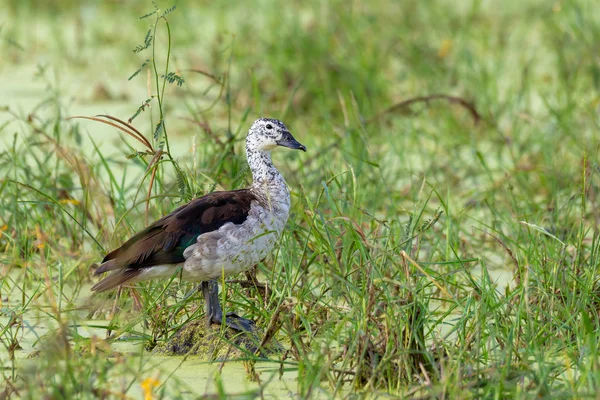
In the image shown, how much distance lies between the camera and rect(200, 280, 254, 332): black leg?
4145mm

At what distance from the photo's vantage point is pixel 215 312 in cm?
420

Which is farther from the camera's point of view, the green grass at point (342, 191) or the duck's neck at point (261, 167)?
the duck's neck at point (261, 167)

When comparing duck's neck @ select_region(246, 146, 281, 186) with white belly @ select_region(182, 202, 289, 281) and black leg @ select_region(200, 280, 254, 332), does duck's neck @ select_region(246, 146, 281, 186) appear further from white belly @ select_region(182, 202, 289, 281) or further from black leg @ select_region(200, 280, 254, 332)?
→ black leg @ select_region(200, 280, 254, 332)

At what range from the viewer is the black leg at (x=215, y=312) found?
13.6 feet

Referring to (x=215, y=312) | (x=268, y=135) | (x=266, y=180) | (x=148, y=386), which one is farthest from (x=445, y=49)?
(x=148, y=386)

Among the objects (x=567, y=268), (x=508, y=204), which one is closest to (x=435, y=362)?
(x=567, y=268)

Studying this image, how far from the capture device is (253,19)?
32.1ft

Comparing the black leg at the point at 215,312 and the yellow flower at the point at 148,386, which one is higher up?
the black leg at the point at 215,312

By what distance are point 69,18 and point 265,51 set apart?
323cm

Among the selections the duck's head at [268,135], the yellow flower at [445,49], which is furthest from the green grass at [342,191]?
the duck's head at [268,135]

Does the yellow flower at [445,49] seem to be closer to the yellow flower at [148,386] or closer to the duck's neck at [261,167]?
the duck's neck at [261,167]

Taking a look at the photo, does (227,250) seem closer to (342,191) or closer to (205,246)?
(205,246)

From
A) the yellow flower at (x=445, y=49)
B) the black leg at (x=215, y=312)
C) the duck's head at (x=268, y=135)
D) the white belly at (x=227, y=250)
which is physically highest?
the yellow flower at (x=445, y=49)

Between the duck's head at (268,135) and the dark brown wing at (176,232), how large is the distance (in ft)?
1.59
